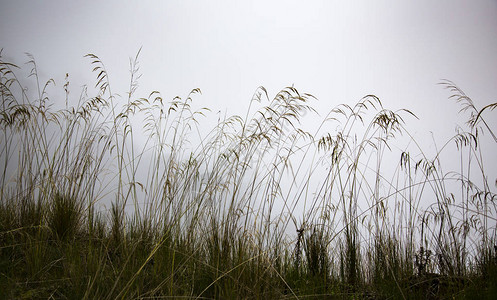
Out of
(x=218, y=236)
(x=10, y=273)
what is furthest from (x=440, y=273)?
(x=10, y=273)

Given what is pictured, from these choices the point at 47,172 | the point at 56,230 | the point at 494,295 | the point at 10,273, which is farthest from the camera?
the point at 47,172

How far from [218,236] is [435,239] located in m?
1.49

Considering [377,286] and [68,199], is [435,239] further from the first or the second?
[68,199]

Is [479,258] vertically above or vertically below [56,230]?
below

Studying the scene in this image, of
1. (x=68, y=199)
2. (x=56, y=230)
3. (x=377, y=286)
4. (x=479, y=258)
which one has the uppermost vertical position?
(x=68, y=199)

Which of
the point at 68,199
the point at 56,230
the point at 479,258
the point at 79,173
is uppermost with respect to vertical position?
the point at 79,173

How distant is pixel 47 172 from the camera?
2762 millimetres

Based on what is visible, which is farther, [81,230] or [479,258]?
[81,230]

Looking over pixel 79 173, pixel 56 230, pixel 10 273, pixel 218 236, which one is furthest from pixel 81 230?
pixel 218 236

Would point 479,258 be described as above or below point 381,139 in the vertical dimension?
below

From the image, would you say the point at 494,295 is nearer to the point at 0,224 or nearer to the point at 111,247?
the point at 111,247

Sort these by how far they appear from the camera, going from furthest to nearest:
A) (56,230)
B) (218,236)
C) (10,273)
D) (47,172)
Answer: (47,172) → (56,230) → (218,236) → (10,273)

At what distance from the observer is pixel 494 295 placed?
134 centimetres

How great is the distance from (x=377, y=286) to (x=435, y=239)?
0.65m
